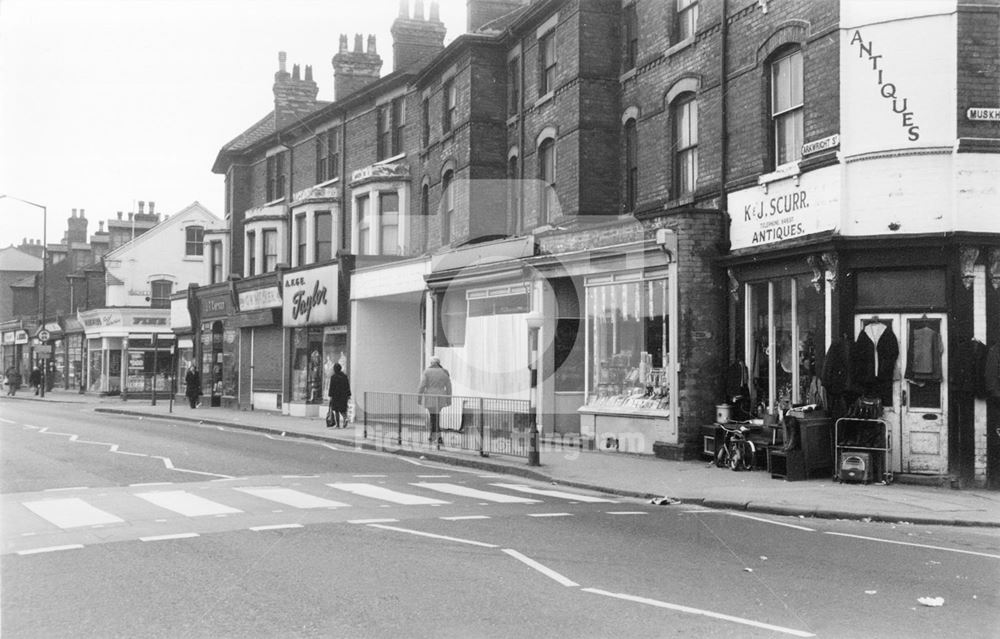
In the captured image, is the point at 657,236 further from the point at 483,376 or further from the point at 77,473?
the point at 77,473

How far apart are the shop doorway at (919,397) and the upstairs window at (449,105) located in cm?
1669

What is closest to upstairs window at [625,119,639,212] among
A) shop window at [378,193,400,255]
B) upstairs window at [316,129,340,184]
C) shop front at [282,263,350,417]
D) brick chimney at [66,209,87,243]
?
shop window at [378,193,400,255]

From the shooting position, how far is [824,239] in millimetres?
15266

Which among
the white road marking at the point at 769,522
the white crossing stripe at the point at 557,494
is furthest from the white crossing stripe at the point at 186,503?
the white road marking at the point at 769,522

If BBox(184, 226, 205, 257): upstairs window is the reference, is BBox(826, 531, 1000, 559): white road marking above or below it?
below

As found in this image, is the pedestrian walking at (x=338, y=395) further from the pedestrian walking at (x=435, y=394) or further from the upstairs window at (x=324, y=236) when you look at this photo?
the upstairs window at (x=324, y=236)

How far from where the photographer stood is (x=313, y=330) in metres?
33.6

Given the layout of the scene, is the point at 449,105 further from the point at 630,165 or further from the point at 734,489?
the point at 734,489

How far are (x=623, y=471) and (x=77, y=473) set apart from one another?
8.69 meters

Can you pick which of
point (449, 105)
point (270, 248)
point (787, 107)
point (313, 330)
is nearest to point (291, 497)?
point (787, 107)

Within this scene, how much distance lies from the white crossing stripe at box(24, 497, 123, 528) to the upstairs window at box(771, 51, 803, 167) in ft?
39.7

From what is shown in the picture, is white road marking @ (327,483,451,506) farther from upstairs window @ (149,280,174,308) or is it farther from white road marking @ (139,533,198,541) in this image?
upstairs window @ (149,280,174,308)

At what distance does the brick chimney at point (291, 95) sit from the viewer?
133 ft

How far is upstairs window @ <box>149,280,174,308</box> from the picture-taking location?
55438 millimetres
